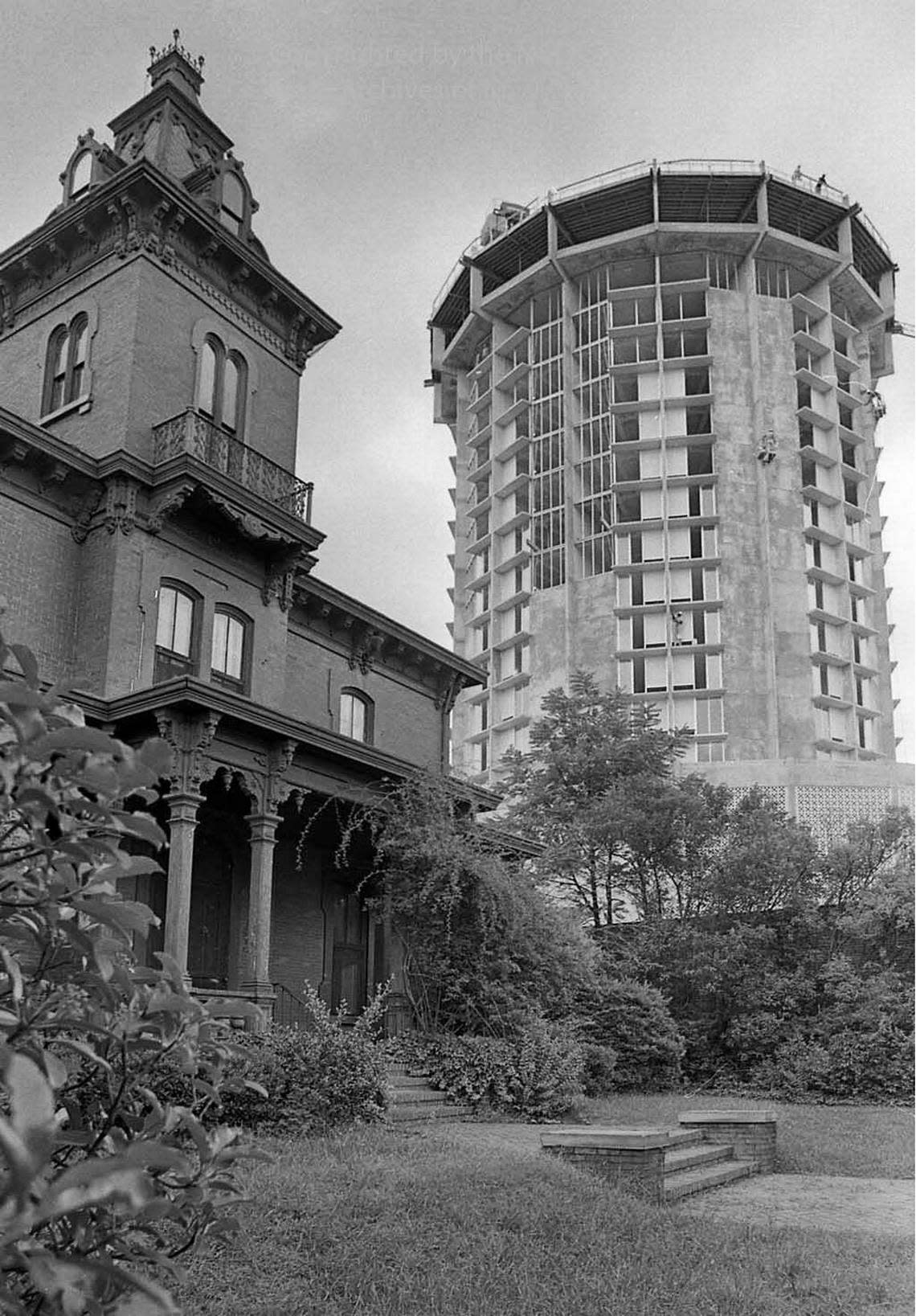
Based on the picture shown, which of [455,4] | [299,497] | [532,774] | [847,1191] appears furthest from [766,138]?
[532,774]

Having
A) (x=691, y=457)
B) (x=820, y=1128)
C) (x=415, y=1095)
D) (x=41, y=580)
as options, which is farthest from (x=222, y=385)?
(x=691, y=457)

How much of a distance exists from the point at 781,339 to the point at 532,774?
122 feet

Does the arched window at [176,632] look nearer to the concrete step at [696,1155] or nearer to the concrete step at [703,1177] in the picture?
the concrete step at [696,1155]

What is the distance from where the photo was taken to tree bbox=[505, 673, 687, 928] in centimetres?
2438

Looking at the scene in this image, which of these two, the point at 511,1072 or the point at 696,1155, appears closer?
the point at 696,1155

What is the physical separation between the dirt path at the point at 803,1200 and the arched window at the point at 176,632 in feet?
26.9

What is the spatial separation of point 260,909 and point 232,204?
39.5 feet

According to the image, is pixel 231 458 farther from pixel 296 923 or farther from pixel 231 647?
pixel 296 923

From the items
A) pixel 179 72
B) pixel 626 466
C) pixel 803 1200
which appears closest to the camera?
pixel 803 1200

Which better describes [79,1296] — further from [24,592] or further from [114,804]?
[24,592]

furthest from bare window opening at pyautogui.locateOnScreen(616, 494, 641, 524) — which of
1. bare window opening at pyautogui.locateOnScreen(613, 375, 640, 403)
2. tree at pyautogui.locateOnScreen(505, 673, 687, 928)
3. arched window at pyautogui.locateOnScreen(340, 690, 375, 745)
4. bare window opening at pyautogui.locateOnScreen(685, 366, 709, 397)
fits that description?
arched window at pyautogui.locateOnScreen(340, 690, 375, 745)

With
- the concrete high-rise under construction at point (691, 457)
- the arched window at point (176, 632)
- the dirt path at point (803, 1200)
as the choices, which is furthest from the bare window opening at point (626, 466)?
the dirt path at point (803, 1200)

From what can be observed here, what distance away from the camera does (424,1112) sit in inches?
549

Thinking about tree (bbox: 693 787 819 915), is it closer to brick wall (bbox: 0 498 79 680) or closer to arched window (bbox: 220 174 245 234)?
brick wall (bbox: 0 498 79 680)
